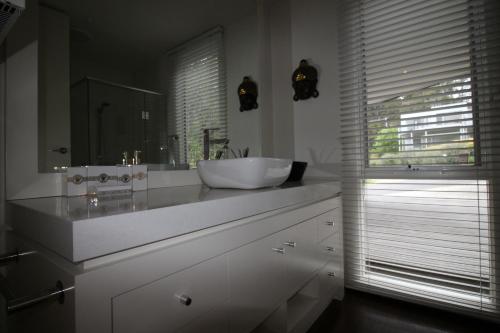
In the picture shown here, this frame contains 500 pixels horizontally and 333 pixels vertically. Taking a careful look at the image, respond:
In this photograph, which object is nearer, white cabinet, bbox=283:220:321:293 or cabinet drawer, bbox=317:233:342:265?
white cabinet, bbox=283:220:321:293

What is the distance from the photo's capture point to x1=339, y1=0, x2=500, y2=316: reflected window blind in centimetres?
140

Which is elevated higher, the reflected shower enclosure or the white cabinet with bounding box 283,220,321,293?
the reflected shower enclosure

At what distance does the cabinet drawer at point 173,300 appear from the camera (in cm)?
52

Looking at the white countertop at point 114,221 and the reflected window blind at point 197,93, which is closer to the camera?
the white countertop at point 114,221

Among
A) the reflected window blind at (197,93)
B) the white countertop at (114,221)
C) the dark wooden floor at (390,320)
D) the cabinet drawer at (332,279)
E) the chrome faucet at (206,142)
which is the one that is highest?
the reflected window blind at (197,93)

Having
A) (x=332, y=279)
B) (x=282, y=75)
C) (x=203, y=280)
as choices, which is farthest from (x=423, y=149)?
(x=203, y=280)

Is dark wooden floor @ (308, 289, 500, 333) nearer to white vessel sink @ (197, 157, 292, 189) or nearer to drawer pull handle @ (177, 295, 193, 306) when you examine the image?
white vessel sink @ (197, 157, 292, 189)

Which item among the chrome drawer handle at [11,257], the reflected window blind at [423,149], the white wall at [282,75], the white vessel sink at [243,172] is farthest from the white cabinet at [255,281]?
the white wall at [282,75]

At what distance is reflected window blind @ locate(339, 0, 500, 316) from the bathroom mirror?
2.80 ft

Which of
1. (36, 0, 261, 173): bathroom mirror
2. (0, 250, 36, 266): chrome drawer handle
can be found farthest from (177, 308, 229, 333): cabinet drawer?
(36, 0, 261, 173): bathroom mirror

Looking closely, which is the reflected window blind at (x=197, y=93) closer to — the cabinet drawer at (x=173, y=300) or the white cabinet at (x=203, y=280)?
the white cabinet at (x=203, y=280)

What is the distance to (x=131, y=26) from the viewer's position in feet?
3.80

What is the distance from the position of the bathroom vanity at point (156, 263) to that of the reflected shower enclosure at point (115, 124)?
0.29 metres

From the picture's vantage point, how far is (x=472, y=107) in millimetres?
1436
